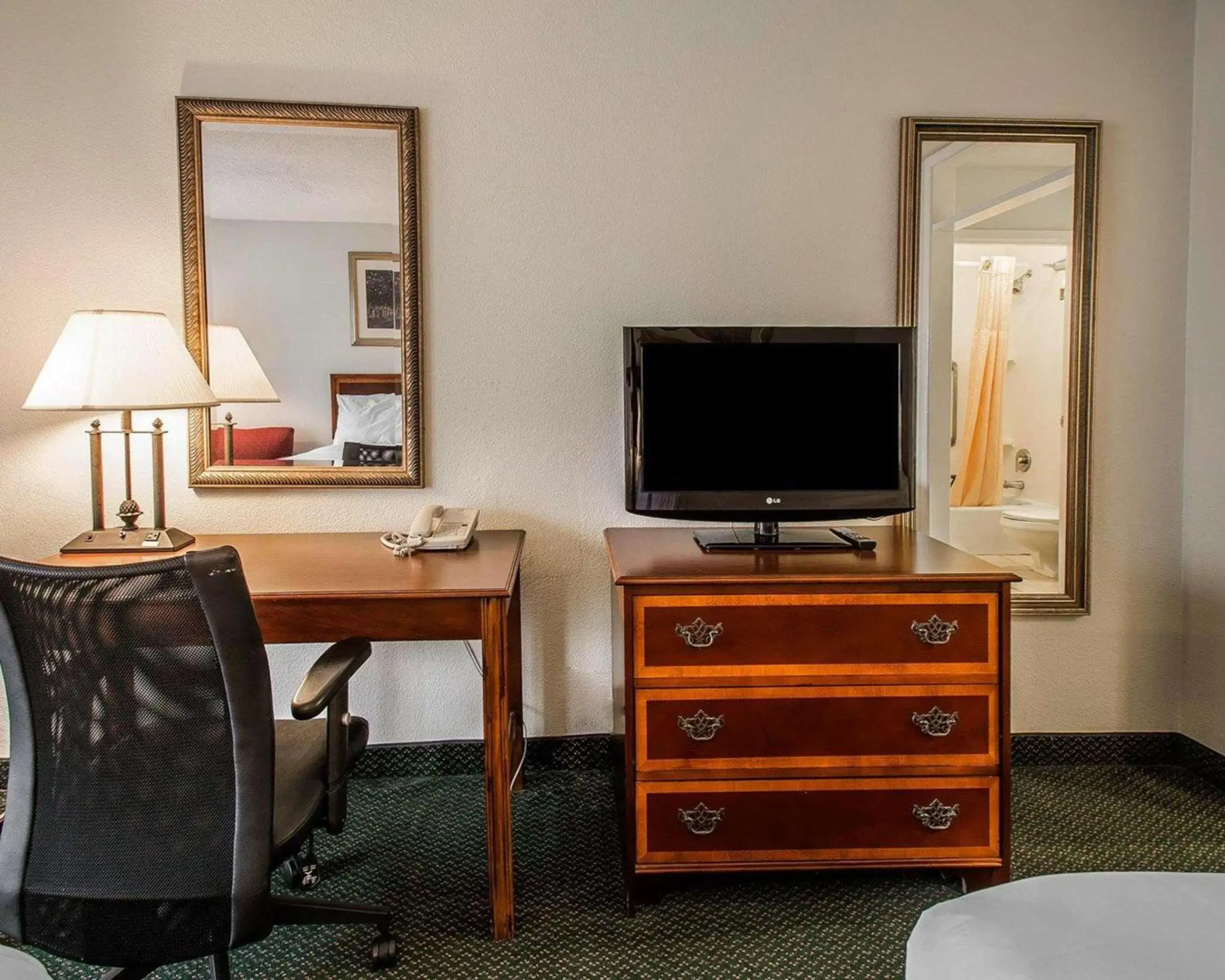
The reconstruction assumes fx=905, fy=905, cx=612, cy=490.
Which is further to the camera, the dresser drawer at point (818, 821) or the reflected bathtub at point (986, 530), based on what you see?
the reflected bathtub at point (986, 530)

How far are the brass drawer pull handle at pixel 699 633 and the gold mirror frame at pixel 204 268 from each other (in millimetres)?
1024

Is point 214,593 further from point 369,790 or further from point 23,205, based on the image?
point 23,205

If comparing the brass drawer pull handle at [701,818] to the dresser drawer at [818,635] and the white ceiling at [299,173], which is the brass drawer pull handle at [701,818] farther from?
the white ceiling at [299,173]

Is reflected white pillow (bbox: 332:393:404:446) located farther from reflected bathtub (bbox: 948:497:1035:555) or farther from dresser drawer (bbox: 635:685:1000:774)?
reflected bathtub (bbox: 948:497:1035:555)

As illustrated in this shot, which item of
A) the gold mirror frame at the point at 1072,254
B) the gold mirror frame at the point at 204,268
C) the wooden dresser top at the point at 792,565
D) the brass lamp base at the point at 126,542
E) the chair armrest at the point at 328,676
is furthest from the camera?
the gold mirror frame at the point at 1072,254

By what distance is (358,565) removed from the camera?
7.07ft

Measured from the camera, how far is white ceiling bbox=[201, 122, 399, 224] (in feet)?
8.30

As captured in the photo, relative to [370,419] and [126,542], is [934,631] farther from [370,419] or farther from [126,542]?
[126,542]

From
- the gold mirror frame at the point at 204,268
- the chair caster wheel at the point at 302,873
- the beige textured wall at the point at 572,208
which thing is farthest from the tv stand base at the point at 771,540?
the chair caster wheel at the point at 302,873

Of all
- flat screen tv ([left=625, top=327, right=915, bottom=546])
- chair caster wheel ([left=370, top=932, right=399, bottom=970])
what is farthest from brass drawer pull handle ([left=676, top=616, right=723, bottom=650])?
chair caster wheel ([left=370, top=932, right=399, bottom=970])

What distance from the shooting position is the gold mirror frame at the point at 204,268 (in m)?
2.51

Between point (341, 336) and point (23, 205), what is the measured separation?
0.92 metres

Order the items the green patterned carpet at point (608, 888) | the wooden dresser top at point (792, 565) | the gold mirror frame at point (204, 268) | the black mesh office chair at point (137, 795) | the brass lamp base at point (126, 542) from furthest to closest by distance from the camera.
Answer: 1. the gold mirror frame at point (204, 268)
2. the brass lamp base at point (126, 542)
3. the wooden dresser top at point (792, 565)
4. the green patterned carpet at point (608, 888)
5. the black mesh office chair at point (137, 795)

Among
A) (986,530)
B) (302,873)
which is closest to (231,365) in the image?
(302,873)
